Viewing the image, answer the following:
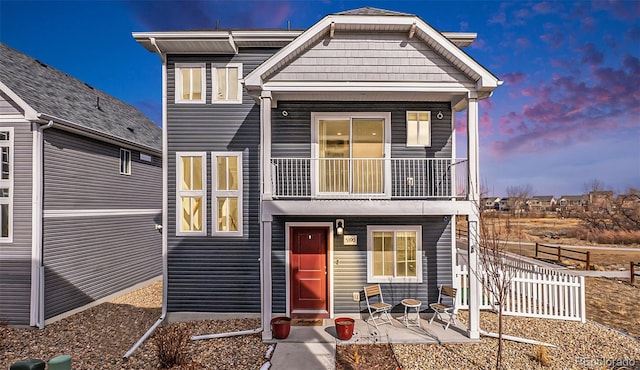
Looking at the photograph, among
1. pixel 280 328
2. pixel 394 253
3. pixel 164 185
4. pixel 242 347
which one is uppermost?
pixel 164 185

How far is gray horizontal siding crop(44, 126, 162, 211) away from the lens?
8492 mm

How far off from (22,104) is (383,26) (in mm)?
9110

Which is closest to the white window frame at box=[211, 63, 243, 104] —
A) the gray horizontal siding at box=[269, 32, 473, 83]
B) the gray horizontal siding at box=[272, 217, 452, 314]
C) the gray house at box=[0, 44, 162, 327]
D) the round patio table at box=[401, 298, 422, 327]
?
the gray horizontal siding at box=[269, 32, 473, 83]

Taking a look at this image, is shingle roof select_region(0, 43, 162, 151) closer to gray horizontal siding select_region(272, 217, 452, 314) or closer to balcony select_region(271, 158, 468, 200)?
balcony select_region(271, 158, 468, 200)

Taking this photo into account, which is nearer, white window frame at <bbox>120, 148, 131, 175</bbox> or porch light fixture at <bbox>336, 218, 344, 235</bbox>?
porch light fixture at <bbox>336, 218, 344, 235</bbox>

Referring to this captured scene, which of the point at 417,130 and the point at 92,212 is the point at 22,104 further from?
the point at 417,130

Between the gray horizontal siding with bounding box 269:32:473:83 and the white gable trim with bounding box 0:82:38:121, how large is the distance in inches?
253

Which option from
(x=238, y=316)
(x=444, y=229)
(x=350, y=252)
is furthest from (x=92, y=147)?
(x=444, y=229)

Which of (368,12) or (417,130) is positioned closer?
(368,12)

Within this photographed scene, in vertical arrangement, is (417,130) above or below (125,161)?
above

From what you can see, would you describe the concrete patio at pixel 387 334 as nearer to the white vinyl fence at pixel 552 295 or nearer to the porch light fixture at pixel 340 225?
the white vinyl fence at pixel 552 295

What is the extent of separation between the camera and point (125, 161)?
1145cm

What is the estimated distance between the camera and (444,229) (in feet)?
27.8

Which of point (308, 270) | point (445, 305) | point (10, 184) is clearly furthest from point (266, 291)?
point (10, 184)
